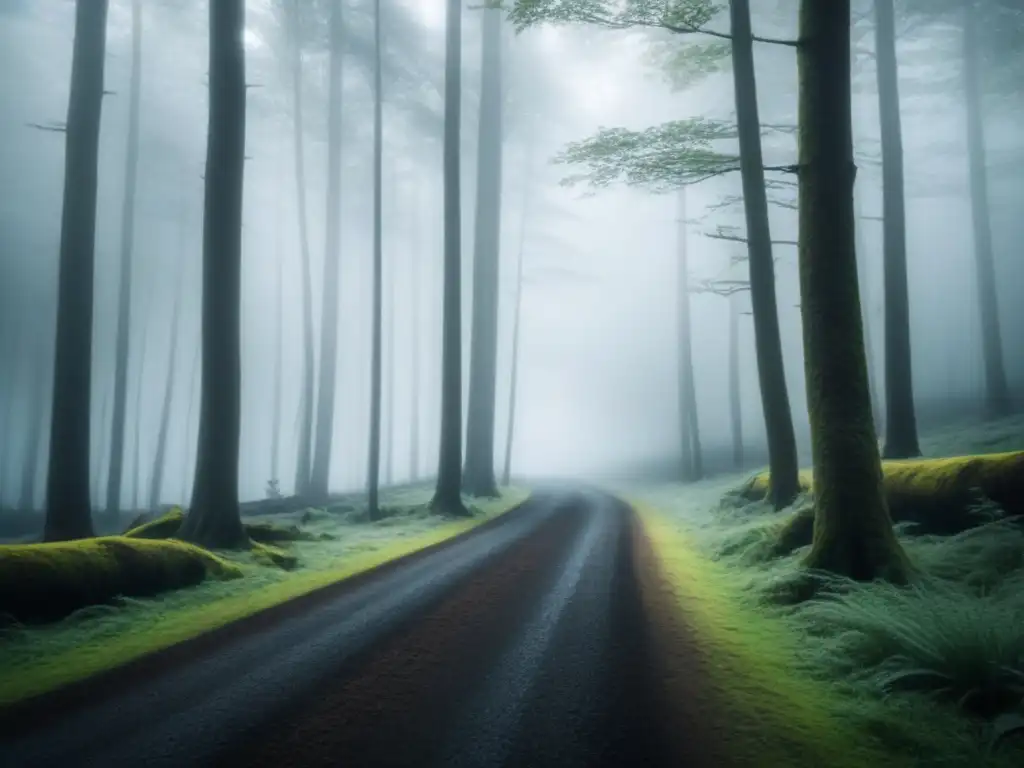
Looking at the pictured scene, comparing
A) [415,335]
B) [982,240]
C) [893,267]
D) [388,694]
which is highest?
[982,240]

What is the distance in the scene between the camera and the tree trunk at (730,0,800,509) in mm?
10961

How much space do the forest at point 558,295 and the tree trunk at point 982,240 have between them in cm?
15

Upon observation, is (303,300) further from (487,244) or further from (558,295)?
(558,295)

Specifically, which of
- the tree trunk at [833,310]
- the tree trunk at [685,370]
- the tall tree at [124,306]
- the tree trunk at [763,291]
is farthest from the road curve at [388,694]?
the tree trunk at [685,370]

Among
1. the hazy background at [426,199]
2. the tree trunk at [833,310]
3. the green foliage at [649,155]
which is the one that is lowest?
the tree trunk at [833,310]

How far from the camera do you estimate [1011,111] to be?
25.6 metres

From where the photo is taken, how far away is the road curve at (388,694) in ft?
9.81

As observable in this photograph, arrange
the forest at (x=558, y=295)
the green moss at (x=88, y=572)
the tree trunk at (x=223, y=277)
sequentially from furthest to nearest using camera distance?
the tree trunk at (x=223, y=277) < the green moss at (x=88, y=572) < the forest at (x=558, y=295)

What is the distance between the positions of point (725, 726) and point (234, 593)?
5817 millimetres

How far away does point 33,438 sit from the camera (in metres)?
34.4

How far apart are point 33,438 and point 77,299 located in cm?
3221

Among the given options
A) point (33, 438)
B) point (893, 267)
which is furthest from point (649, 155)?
point (33, 438)

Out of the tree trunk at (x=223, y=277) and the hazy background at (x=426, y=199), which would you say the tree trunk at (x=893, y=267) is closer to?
the hazy background at (x=426, y=199)

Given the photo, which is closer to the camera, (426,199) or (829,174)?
(829,174)
